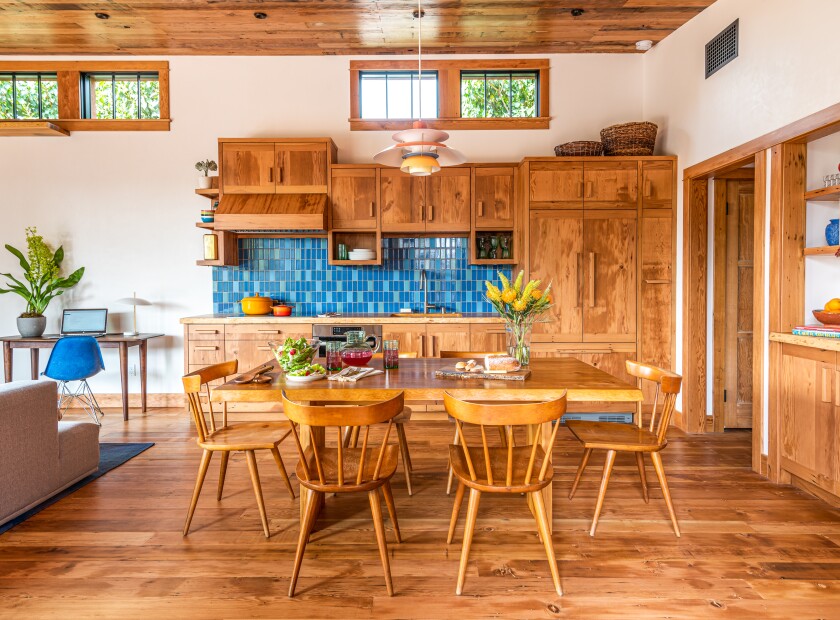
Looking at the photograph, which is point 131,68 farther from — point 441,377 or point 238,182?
point 441,377

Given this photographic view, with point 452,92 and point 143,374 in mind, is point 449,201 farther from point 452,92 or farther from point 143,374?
point 143,374

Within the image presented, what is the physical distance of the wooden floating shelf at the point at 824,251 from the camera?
2975 millimetres

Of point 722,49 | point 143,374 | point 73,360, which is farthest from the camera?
point 143,374

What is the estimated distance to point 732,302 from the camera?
4543 mm

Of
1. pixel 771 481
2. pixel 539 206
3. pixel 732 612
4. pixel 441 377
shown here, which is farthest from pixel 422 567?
pixel 539 206

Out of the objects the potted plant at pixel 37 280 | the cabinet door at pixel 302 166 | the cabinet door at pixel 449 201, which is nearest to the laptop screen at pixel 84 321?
the potted plant at pixel 37 280

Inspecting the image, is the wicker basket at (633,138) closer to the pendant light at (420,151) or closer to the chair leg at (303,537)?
the pendant light at (420,151)

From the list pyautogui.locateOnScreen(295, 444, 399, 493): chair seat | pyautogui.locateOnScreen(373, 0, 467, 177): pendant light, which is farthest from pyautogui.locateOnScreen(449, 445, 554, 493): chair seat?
pyautogui.locateOnScreen(373, 0, 467, 177): pendant light

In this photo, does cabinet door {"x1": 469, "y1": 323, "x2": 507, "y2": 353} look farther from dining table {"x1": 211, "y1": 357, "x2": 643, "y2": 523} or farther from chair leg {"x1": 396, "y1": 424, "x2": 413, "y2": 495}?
dining table {"x1": 211, "y1": 357, "x2": 643, "y2": 523}

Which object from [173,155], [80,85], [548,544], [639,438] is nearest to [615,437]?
[639,438]

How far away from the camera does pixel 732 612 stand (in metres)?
2.00

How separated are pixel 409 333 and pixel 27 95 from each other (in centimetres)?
476

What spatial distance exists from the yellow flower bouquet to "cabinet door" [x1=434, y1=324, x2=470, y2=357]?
6.57ft

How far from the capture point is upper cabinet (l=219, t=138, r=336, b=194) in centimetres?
508
